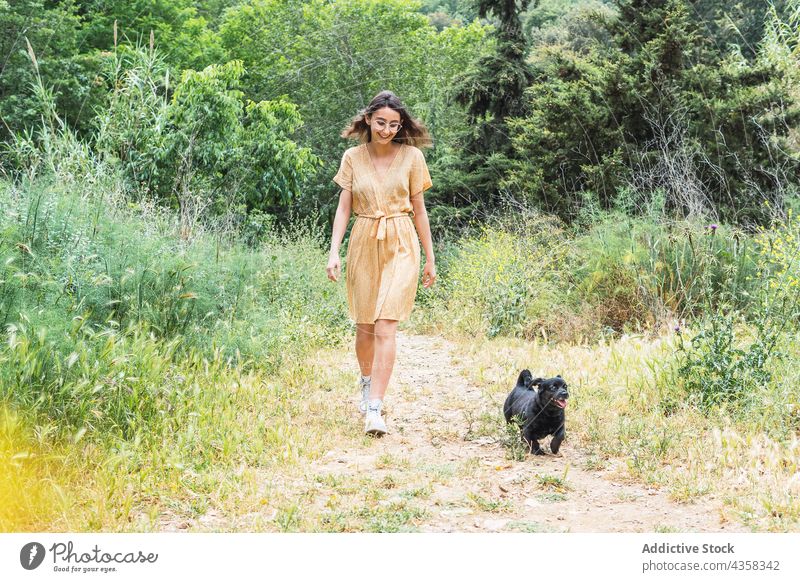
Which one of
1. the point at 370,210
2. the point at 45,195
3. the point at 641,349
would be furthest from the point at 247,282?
the point at 641,349

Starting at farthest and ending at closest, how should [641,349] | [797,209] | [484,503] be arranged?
[797,209] < [641,349] < [484,503]

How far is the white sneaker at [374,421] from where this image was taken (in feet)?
15.9

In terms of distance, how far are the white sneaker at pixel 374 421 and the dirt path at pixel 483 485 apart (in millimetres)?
81

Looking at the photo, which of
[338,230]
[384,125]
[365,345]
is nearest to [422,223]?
[338,230]

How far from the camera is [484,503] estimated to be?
3711mm

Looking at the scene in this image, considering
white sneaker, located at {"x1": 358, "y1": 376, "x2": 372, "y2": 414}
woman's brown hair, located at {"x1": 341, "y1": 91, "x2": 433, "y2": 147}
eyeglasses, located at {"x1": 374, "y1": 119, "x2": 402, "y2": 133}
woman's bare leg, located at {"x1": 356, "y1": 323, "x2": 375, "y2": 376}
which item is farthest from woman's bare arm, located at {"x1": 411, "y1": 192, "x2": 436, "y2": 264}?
white sneaker, located at {"x1": 358, "y1": 376, "x2": 372, "y2": 414}

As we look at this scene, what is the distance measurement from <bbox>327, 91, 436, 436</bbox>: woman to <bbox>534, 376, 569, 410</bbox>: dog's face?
3.25 ft

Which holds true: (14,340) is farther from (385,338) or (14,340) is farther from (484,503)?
(484,503)

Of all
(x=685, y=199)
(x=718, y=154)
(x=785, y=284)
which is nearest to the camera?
(x=785, y=284)

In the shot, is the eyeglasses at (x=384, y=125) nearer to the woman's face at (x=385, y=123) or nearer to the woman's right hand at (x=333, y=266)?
the woman's face at (x=385, y=123)
